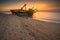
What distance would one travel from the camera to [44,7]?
904cm

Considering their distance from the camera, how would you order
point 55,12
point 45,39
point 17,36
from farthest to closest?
point 55,12 < point 45,39 < point 17,36

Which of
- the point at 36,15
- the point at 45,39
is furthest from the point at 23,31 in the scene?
the point at 36,15

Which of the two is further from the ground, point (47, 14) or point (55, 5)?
point (55, 5)

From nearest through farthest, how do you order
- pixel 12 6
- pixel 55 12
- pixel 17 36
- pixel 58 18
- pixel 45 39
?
pixel 17 36 → pixel 45 39 → pixel 12 6 → pixel 58 18 → pixel 55 12

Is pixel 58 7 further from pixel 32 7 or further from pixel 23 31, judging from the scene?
pixel 23 31

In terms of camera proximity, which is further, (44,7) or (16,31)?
(44,7)

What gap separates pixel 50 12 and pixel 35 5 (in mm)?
1612

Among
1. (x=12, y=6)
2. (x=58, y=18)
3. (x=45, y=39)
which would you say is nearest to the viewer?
(x=45, y=39)

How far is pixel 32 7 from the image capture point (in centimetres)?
859

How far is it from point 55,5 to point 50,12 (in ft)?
2.62

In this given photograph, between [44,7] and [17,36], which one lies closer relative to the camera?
[17,36]

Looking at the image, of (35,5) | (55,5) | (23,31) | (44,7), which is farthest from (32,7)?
(23,31)

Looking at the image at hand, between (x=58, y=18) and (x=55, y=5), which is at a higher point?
(x=55, y=5)

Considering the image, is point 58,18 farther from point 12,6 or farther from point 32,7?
point 12,6
